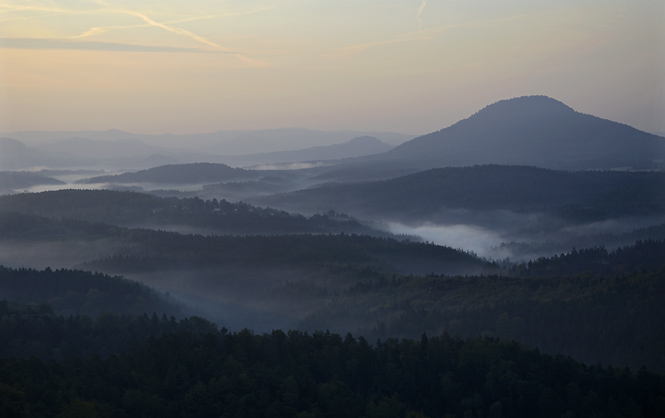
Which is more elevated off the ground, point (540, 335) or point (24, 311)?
point (24, 311)

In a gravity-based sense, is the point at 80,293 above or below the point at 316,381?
above

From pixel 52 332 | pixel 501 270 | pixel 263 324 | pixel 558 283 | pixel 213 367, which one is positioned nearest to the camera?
pixel 213 367

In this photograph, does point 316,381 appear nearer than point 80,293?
Yes

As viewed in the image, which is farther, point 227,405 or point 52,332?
point 52,332

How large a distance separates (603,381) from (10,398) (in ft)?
174

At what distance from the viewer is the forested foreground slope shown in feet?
191

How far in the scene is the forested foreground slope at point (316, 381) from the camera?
191 ft

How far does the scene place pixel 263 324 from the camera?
141 m

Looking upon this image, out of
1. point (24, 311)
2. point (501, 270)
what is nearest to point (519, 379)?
point (24, 311)

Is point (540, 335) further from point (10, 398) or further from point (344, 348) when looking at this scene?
point (10, 398)

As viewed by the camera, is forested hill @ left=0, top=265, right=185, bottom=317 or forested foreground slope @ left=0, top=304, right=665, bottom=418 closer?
forested foreground slope @ left=0, top=304, right=665, bottom=418

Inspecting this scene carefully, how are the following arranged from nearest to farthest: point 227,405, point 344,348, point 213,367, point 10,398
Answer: point 10,398
point 227,405
point 213,367
point 344,348

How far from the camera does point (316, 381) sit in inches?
2798

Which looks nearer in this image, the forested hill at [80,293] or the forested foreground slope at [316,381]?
the forested foreground slope at [316,381]
